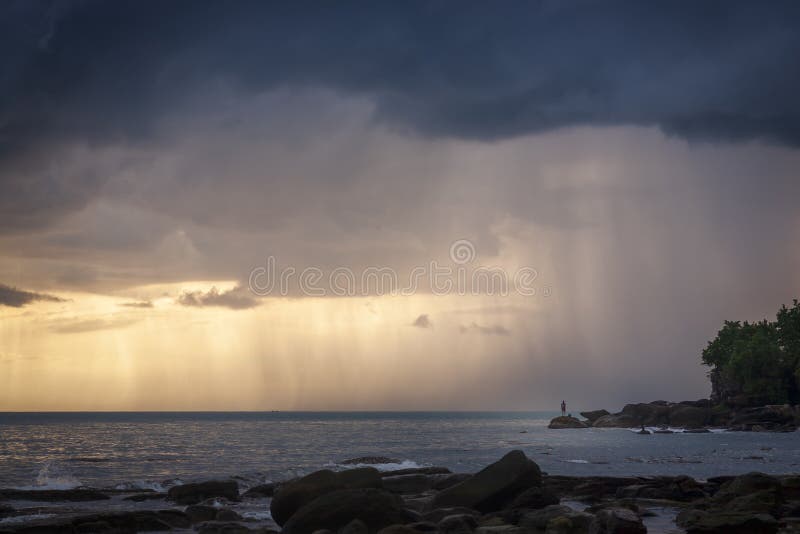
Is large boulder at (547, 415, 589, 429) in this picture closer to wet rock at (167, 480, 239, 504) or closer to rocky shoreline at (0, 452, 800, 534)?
rocky shoreline at (0, 452, 800, 534)

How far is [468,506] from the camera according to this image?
84.3 feet

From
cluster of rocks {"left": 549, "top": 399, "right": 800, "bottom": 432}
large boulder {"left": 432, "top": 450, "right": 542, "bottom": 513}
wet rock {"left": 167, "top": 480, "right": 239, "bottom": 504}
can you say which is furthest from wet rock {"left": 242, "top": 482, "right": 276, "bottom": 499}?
cluster of rocks {"left": 549, "top": 399, "right": 800, "bottom": 432}

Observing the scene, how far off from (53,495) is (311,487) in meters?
15.7

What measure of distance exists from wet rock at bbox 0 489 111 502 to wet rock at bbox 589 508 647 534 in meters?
24.2

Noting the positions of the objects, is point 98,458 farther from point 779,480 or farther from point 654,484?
point 779,480

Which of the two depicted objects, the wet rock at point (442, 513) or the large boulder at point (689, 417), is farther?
the large boulder at point (689, 417)

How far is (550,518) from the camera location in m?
22.2

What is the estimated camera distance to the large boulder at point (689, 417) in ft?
406

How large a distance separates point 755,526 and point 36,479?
142 feet

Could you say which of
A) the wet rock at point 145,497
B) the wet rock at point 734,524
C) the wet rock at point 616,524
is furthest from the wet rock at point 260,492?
the wet rock at point 734,524

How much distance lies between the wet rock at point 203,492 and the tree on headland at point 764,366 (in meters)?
116

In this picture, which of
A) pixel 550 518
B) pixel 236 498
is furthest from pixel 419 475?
pixel 550 518

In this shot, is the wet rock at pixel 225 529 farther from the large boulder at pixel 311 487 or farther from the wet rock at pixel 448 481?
the wet rock at pixel 448 481

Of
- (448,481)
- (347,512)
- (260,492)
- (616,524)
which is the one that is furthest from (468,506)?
(260,492)
